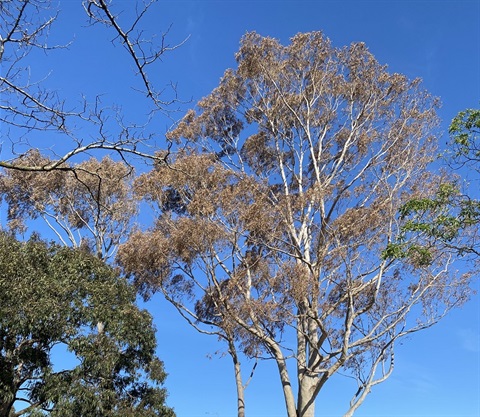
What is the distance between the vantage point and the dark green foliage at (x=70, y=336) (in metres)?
9.52

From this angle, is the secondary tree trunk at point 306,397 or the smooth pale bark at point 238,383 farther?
the smooth pale bark at point 238,383

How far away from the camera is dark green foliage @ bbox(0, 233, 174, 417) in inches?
375

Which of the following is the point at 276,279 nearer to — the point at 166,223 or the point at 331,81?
the point at 166,223

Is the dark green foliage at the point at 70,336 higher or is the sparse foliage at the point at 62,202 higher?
the sparse foliage at the point at 62,202

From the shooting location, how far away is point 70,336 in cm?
994

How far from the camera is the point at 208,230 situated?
11.8 meters

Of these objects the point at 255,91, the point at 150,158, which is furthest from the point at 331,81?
the point at 150,158

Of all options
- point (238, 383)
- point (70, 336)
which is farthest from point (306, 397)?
point (70, 336)

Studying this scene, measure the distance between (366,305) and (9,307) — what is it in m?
6.99

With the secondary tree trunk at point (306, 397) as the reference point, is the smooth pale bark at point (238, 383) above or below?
above

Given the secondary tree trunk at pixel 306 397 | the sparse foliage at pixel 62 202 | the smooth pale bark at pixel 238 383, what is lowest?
the secondary tree trunk at pixel 306 397

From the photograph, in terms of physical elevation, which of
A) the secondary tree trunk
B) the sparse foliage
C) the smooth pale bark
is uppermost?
the sparse foliage

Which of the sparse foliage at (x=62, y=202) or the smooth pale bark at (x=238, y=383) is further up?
the sparse foliage at (x=62, y=202)

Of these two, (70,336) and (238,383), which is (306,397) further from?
(70,336)
